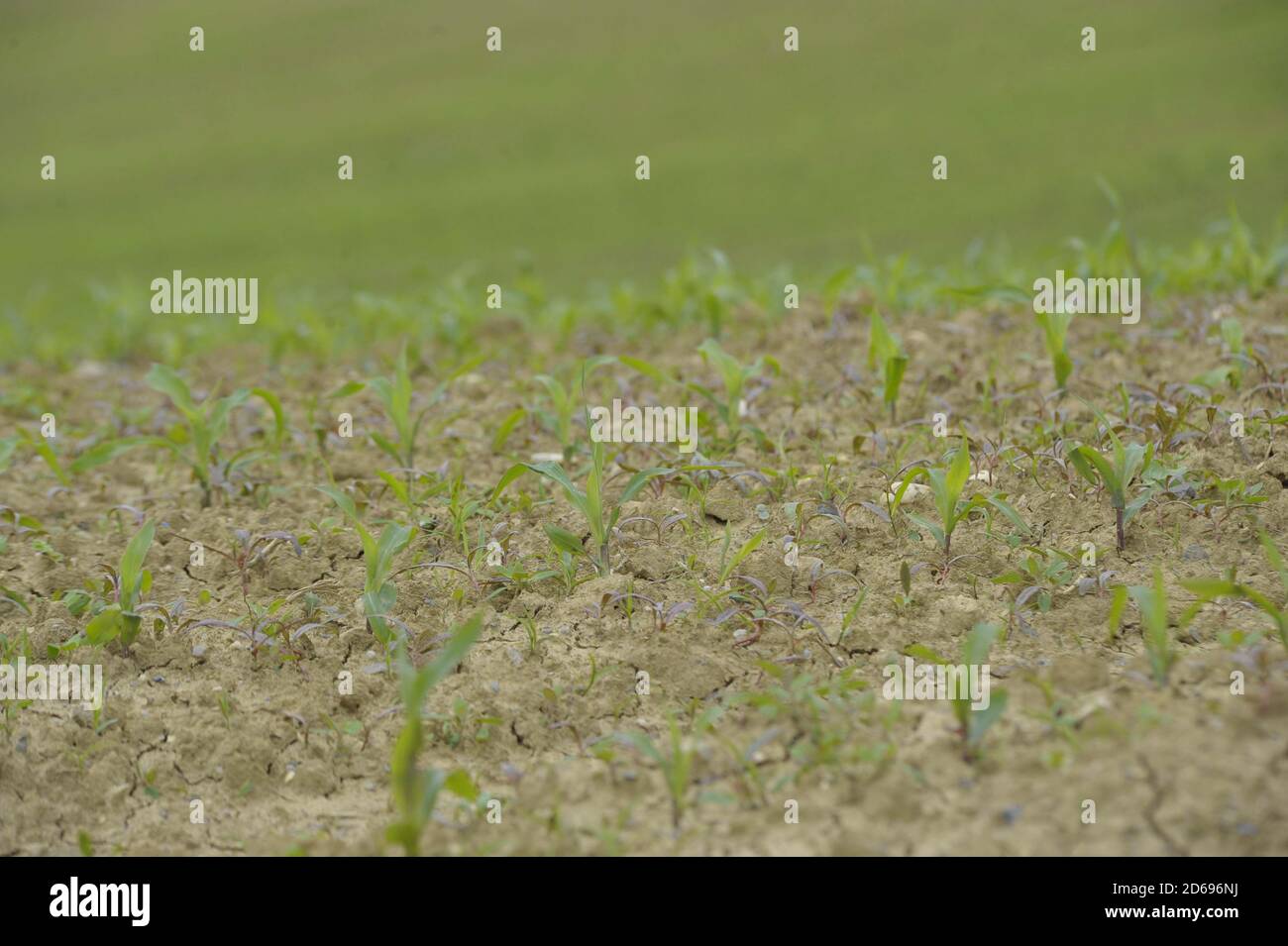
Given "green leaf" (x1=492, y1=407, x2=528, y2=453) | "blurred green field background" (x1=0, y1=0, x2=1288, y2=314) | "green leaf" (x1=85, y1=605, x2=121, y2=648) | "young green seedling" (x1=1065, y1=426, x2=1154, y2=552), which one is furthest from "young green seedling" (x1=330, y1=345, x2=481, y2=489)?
"blurred green field background" (x1=0, y1=0, x2=1288, y2=314)

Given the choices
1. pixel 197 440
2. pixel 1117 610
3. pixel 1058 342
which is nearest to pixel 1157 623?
pixel 1117 610

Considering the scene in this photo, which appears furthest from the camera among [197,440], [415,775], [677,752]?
[197,440]

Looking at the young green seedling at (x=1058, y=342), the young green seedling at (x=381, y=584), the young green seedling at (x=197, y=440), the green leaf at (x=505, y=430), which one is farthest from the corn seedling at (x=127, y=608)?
the young green seedling at (x=1058, y=342)

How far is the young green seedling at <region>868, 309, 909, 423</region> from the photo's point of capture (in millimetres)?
3730

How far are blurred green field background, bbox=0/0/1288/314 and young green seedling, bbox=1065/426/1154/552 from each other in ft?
14.7

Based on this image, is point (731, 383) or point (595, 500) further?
point (731, 383)

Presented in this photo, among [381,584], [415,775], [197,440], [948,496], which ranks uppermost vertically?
[197,440]

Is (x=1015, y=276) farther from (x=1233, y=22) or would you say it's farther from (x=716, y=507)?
(x=1233, y=22)

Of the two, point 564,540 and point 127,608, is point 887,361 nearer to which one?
point 564,540

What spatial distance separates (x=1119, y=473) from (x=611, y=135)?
11.4 m

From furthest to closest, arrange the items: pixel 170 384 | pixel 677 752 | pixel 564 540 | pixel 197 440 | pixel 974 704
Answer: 1. pixel 170 384
2. pixel 197 440
3. pixel 564 540
4. pixel 974 704
5. pixel 677 752

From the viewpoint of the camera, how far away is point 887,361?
12.3ft

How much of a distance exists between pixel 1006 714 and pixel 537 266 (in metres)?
8.20

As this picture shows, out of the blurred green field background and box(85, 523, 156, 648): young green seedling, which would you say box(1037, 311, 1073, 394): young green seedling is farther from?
the blurred green field background
